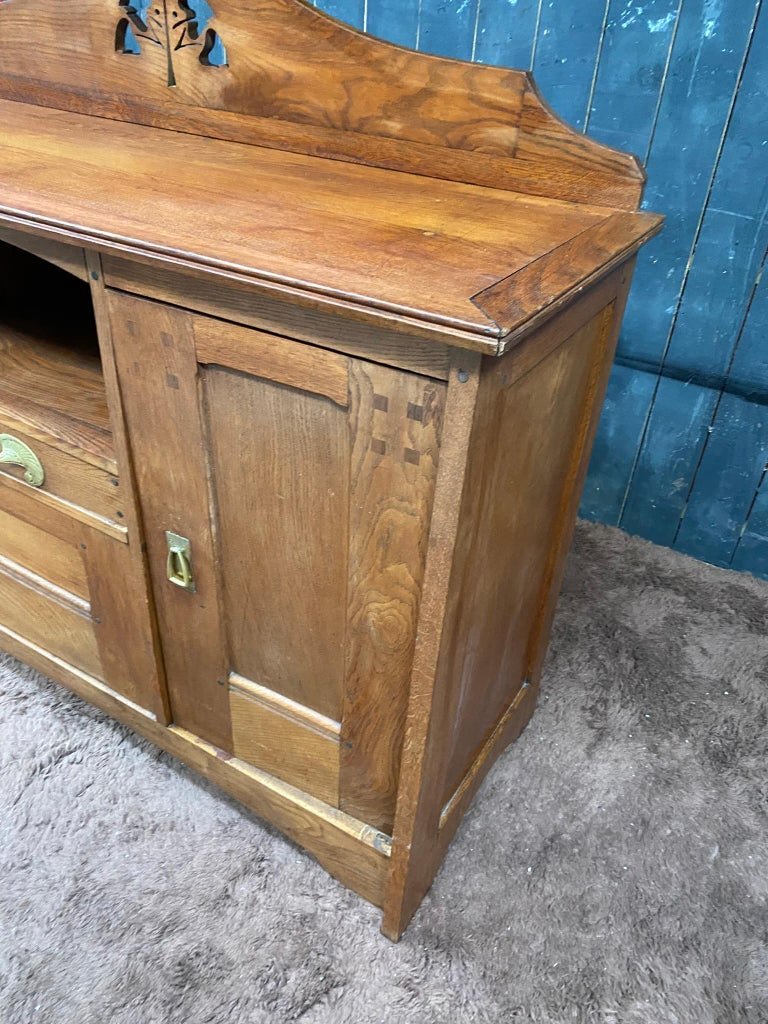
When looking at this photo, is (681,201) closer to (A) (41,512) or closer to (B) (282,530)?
(B) (282,530)

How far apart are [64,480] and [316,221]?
0.54 meters

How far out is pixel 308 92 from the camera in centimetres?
109

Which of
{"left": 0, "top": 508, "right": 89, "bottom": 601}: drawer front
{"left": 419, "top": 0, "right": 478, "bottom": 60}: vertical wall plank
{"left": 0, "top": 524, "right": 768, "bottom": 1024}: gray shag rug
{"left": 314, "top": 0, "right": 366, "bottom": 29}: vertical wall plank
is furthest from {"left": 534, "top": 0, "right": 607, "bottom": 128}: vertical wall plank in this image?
{"left": 0, "top": 508, "right": 89, "bottom": 601}: drawer front

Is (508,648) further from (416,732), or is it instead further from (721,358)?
(721,358)

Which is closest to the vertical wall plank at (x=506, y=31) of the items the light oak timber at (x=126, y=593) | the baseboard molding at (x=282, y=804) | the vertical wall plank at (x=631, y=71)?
the vertical wall plank at (x=631, y=71)

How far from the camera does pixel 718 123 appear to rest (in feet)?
4.58

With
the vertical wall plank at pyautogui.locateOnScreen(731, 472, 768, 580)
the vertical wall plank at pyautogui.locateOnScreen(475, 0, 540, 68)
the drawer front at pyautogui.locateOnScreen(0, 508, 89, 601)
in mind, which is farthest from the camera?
the vertical wall plank at pyautogui.locateOnScreen(731, 472, 768, 580)

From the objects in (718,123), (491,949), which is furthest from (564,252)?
(491,949)

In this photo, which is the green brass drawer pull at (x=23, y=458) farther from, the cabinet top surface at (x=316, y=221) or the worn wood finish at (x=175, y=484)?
the cabinet top surface at (x=316, y=221)

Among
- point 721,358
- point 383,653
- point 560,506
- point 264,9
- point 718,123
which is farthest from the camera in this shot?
point 721,358

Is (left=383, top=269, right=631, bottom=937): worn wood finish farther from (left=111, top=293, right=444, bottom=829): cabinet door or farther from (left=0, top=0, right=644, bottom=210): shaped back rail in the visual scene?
(left=0, top=0, right=644, bottom=210): shaped back rail

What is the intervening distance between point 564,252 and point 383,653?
488 mm

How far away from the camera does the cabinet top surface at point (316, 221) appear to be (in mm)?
718

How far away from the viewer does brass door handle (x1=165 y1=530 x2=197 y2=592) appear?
3.42 ft
